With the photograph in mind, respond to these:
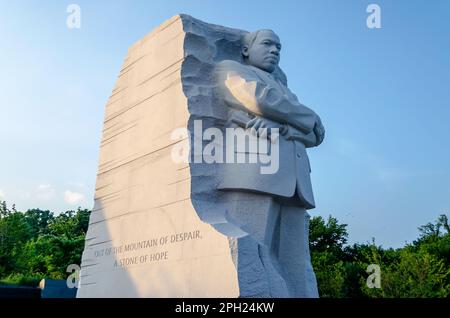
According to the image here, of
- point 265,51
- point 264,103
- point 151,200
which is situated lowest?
point 151,200

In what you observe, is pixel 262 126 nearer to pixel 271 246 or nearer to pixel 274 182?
pixel 274 182

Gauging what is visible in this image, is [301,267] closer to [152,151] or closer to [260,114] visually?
[260,114]

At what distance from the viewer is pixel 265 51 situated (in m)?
6.70

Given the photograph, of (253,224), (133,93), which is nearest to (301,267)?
(253,224)

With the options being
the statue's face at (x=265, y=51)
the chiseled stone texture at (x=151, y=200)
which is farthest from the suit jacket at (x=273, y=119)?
the chiseled stone texture at (x=151, y=200)

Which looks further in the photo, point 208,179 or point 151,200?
point 151,200

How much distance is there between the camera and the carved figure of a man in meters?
5.77

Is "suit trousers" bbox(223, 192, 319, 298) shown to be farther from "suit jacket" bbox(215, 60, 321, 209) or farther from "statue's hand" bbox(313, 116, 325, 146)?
"statue's hand" bbox(313, 116, 325, 146)

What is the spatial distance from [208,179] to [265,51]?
1897 mm

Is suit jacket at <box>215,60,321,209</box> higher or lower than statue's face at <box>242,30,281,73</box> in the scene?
lower

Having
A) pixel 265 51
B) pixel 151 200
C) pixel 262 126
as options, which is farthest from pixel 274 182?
pixel 265 51

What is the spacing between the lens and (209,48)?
6.54 metres

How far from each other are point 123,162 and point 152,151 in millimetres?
693

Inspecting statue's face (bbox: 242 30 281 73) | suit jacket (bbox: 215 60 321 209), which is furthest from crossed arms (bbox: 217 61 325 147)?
statue's face (bbox: 242 30 281 73)
